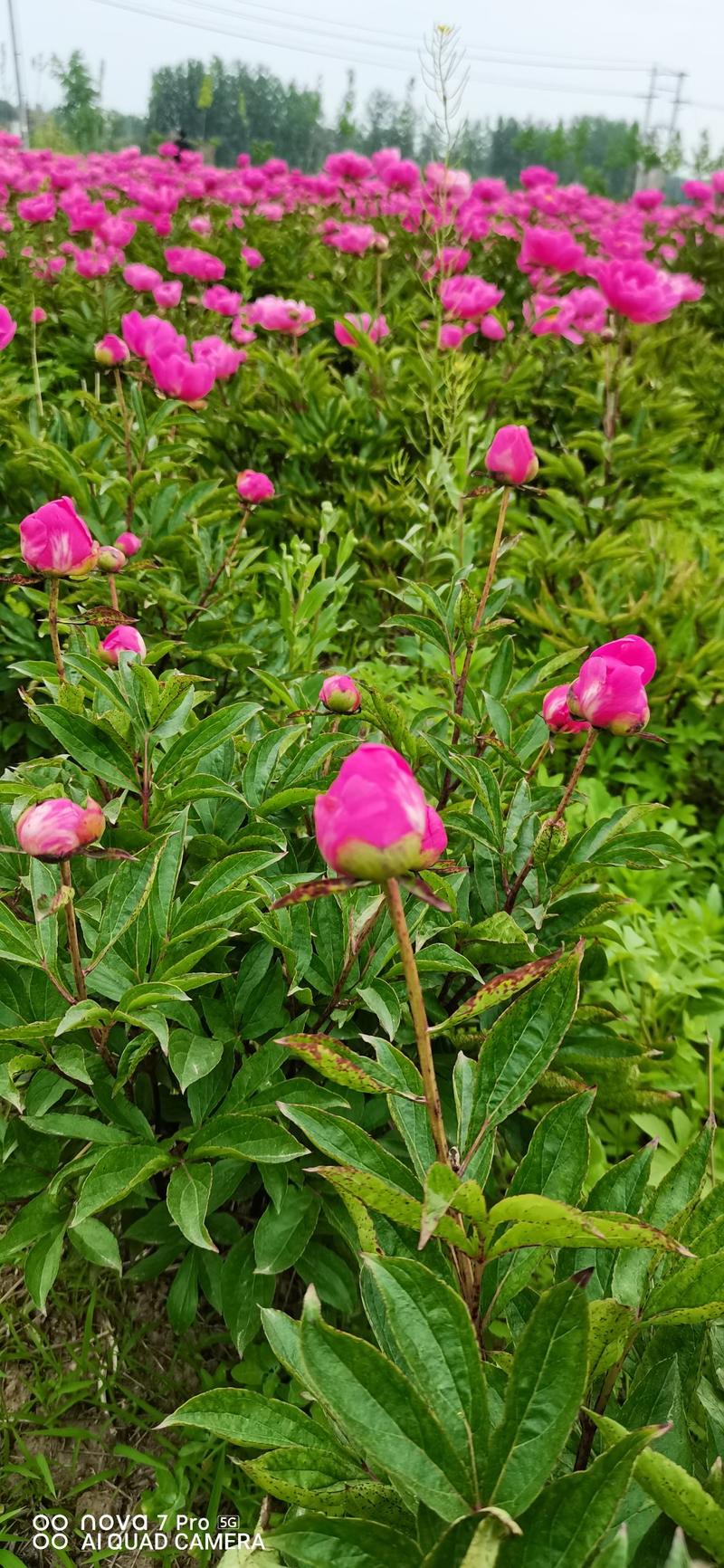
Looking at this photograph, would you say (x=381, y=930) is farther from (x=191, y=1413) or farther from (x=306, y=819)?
(x=191, y=1413)

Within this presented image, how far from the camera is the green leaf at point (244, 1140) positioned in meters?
0.88

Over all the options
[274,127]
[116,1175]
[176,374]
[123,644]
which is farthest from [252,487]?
[274,127]

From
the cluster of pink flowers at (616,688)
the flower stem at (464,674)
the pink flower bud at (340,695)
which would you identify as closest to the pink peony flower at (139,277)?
the flower stem at (464,674)

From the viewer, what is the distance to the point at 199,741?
3.64 feet

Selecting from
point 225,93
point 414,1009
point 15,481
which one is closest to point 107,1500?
point 414,1009

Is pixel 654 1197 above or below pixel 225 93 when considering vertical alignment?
below

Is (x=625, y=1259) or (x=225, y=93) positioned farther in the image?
(x=225, y=93)

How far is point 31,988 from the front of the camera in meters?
0.97

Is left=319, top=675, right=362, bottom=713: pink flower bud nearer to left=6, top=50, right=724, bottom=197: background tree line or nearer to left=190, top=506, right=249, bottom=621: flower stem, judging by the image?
left=190, top=506, right=249, bottom=621: flower stem

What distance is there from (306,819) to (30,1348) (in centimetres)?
71

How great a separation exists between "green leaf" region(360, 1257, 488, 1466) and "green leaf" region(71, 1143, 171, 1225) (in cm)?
36

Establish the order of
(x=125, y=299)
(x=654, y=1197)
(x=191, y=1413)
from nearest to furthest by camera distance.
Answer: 1. (x=191, y=1413)
2. (x=654, y=1197)
3. (x=125, y=299)

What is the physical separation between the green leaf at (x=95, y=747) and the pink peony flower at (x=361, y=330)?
1964 millimetres

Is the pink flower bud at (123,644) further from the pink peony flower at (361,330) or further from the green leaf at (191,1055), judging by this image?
the pink peony flower at (361,330)
